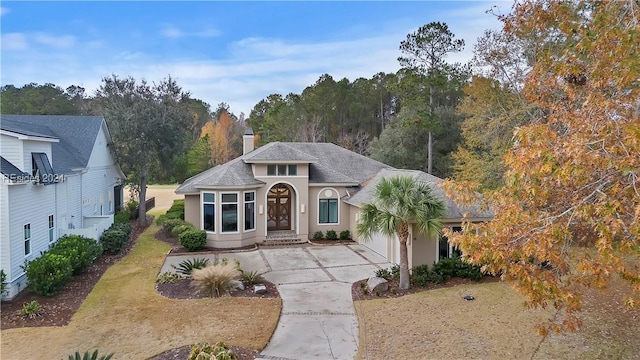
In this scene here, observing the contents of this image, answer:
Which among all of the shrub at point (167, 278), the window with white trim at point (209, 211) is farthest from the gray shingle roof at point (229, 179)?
the shrub at point (167, 278)

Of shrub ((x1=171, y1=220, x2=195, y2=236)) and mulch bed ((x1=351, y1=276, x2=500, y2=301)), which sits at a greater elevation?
shrub ((x1=171, y1=220, x2=195, y2=236))

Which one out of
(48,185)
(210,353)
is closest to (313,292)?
(210,353)

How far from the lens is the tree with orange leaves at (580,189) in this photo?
5363 mm

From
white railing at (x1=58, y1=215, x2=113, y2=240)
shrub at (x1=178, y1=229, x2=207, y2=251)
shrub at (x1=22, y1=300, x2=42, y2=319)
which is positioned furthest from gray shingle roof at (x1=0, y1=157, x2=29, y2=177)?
shrub at (x1=178, y1=229, x2=207, y2=251)

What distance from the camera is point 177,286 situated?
13648 millimetres

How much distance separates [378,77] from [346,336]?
42.7 meters

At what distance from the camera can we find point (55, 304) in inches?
472

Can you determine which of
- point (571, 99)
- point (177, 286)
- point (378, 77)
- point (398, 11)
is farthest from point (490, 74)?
point (378, 77)

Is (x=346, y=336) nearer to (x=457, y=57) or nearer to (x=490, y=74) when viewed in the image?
(x=490, y=74)

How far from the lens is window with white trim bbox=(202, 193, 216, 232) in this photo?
19.9 m

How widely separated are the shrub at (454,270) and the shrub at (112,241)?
48.2 feet

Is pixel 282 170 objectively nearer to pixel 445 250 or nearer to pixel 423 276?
pixel 445 250

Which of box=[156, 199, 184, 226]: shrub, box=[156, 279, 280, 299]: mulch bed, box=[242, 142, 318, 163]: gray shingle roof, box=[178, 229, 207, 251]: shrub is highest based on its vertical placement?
box=[242, 142, 318, 163]: gray shingle roof

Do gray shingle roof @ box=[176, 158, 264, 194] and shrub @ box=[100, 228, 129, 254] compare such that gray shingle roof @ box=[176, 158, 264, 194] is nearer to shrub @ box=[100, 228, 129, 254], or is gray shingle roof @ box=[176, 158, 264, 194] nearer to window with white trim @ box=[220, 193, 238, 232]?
window with white trim @ box=[220, 193, 238, 232]
